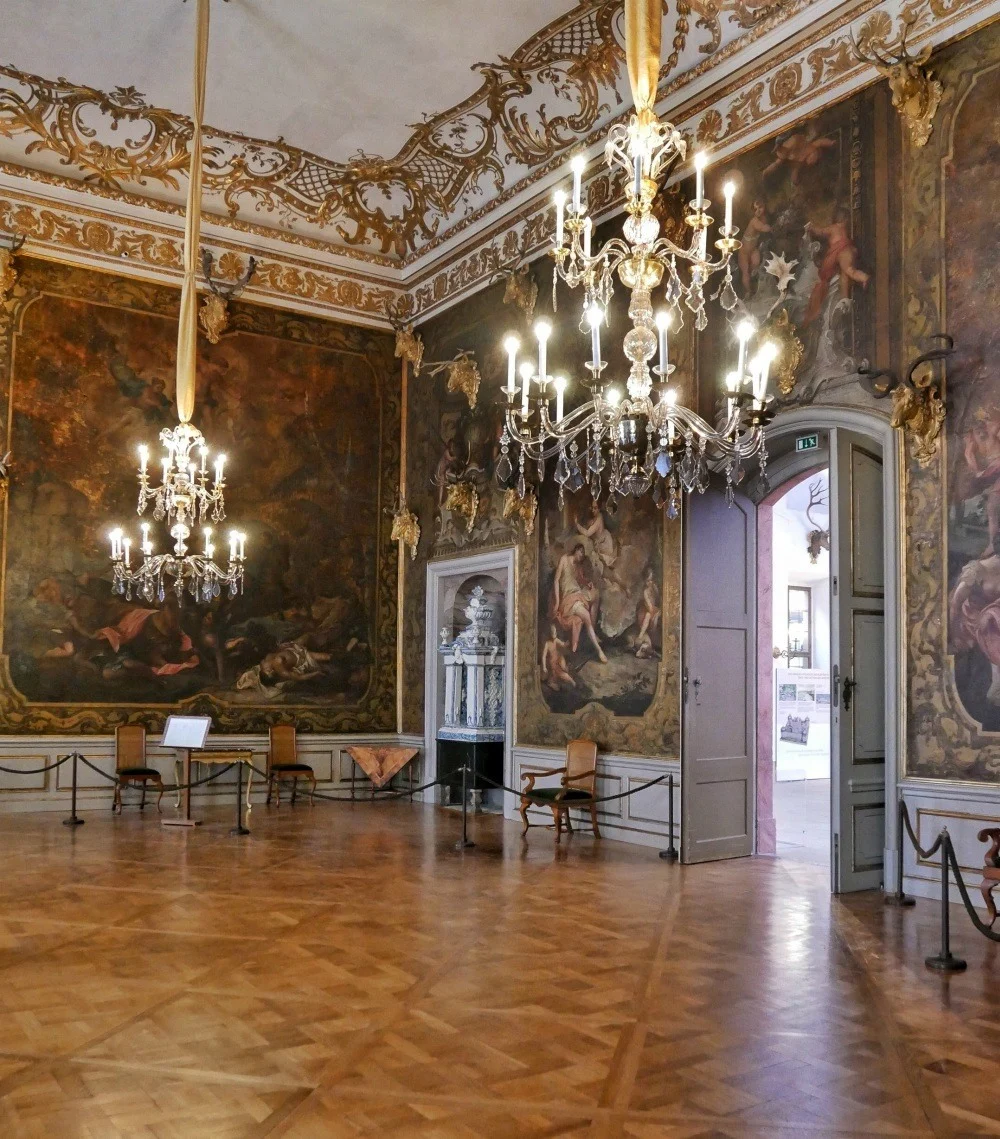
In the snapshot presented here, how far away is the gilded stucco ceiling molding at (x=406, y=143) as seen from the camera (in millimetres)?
10182

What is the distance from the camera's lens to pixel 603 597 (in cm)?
1105

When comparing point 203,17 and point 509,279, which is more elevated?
point 203,17

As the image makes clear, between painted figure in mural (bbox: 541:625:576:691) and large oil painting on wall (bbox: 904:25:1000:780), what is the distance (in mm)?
4300

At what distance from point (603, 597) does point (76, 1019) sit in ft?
23.4

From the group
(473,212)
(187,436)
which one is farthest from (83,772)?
(473,212)

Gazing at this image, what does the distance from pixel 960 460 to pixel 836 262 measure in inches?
81.7

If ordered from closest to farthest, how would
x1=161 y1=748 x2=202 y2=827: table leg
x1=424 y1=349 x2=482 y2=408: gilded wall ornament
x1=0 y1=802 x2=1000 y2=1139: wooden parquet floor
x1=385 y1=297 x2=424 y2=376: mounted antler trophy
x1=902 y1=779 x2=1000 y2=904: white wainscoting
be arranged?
x1=0 y1=802 x2=1000 y2=1139: wooden parquet floor
x1=902 y1=779 x2=1000 y2=904: white wainscoting
x1=161 y1=748 x2=202 y2=827: table leg
x1=424 y1=349 x2=482 y2=408: gilded wall ornament
x1=385 y1=297 x2=424 y2=376: mounted antler trophy

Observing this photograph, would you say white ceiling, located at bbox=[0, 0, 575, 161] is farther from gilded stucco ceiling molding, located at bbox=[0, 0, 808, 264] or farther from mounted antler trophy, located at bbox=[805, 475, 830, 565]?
mounted antler trophy, located at bbox=[805, 475, 830, 565]

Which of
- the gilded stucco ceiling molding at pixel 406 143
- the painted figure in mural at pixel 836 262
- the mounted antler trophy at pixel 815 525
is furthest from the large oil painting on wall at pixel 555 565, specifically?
the mounted antler trophy at pixel 815 525

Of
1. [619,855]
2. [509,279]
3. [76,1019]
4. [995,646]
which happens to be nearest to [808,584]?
[509,279]

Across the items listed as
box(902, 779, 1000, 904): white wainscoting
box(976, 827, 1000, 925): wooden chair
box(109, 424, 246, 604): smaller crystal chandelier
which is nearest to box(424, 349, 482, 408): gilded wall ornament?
box(109, 424, 246, 604): smaller crystal chandelier

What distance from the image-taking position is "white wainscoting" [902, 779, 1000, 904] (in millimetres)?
7359

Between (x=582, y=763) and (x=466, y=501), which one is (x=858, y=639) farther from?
(x=466, y=501)

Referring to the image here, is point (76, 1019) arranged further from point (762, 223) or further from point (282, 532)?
point (282, 532)
